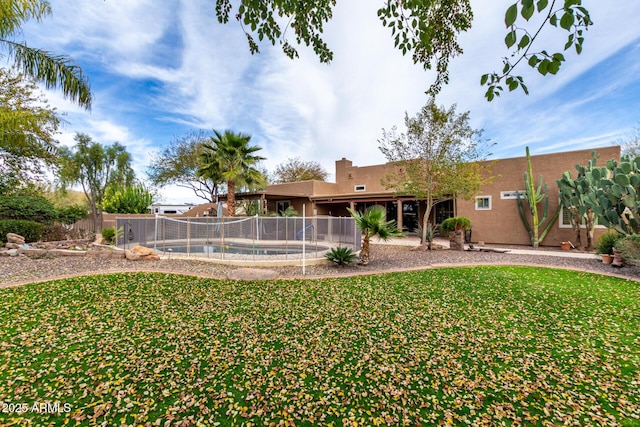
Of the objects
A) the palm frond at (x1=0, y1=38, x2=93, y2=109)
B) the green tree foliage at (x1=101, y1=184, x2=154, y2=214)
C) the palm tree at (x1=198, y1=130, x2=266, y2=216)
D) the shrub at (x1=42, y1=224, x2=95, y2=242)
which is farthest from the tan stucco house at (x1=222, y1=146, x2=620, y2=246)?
the palm frond at (x1=0, y1=38, x2=93, y2=109)

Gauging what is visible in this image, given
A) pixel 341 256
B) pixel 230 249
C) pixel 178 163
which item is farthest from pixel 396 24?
pixel 178 163

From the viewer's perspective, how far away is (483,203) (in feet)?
48.0

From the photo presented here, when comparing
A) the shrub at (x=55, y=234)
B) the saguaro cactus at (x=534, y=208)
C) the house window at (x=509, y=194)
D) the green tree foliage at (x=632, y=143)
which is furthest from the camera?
the green tree foliage at (x=632, y=143)

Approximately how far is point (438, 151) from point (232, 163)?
10047mm

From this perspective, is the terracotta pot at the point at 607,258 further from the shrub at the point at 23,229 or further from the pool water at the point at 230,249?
the shrub at the point at 23,229

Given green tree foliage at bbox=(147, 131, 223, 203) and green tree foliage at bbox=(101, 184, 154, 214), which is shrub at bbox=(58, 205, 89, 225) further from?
green tree foliage at bbox=(147, 131, 223, 203)

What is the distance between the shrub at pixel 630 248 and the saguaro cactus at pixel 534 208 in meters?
4.54

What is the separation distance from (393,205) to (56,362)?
60.5 ft

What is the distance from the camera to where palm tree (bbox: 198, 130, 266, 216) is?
14.8 m

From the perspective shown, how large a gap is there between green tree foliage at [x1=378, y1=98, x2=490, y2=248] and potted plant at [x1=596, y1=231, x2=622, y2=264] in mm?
4223

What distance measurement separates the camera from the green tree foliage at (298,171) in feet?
108

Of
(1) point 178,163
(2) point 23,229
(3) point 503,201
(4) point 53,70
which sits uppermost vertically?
(1) point 178,163

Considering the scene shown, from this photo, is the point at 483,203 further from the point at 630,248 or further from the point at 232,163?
the point at 232,163

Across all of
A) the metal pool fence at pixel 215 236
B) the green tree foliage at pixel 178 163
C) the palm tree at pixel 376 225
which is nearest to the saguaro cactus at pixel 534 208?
the palm tree at pixel 376 225
